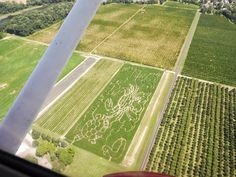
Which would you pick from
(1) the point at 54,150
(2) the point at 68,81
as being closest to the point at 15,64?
(2) the point at 68,81

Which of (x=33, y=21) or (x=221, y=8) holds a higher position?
(x=33, y=21)

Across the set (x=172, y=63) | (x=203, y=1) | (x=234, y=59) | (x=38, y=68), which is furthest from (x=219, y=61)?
(x=38, y=68)

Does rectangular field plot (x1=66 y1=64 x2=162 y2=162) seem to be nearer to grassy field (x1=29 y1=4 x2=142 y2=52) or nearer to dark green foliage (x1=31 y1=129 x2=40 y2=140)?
dark green foliage (x1=31 y1=129 x2=40 y2=140)

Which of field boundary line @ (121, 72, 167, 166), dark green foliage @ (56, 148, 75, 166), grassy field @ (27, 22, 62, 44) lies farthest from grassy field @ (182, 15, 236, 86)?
grassy field @ (27, 22, 62, 44)

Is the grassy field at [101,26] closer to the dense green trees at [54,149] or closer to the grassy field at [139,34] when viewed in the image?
the grassy field at [139,34]

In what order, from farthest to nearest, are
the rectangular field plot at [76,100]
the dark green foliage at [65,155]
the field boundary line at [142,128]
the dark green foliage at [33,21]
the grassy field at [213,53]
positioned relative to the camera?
the dark green foliage at [33,21] < the grassy field at [213,53] < the rectangular field plot at [76,100] < the field boundary line at [142,128] < the dark green foliage at [65,155]

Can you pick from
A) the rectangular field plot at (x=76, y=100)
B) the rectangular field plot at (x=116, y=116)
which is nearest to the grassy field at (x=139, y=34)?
the rectangular field plot at (x=76, y=100)

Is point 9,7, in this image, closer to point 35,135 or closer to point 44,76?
point 35,135
